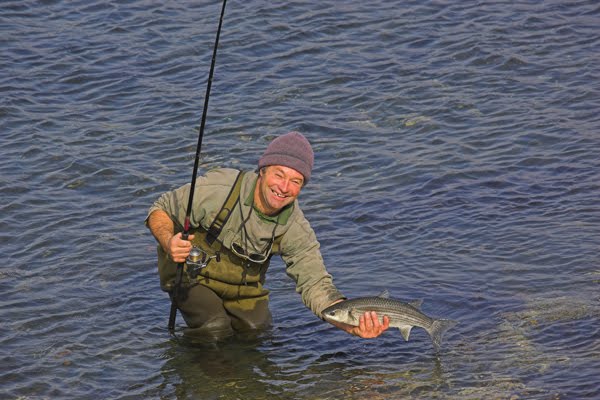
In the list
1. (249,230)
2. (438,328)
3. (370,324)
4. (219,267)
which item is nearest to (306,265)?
(249,230)

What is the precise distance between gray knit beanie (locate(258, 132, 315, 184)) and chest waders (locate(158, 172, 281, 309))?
0.44 meters

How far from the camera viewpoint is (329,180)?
11.4 metres

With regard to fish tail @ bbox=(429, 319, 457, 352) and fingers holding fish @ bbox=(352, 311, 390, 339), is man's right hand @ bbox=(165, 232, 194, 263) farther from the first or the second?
fish tail @ bbox=(429, 319, 457, 352)

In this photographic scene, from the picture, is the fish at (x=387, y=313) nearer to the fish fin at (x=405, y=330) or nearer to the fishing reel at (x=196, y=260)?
the fish fin at (x=405, y=330)

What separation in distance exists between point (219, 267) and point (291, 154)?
1.12m

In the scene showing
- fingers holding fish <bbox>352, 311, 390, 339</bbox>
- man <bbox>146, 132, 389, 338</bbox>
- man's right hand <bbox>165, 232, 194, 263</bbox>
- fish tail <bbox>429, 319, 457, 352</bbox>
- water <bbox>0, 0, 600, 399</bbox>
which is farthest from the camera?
water <bbox>0, 0, 600, 399</bbox>

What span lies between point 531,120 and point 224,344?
6.08 m

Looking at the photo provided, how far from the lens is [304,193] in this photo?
11.1 metres

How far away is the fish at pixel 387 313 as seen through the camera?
6812mm

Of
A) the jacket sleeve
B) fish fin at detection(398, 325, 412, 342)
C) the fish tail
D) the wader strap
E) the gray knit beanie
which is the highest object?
the gray knit beanie

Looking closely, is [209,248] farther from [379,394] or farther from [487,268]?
[487,268]

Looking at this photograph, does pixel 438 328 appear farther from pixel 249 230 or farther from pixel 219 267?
pixel 219 267

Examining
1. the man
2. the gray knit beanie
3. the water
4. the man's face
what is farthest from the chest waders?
the water

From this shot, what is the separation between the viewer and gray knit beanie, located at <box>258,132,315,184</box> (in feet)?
22.3
